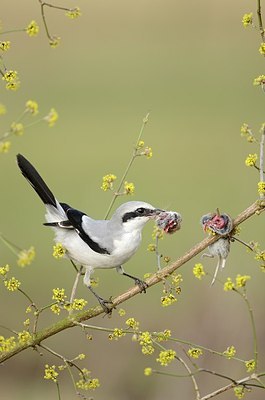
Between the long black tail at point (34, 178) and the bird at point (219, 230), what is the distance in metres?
0.69

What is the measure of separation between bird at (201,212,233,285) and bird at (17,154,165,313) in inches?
19.4

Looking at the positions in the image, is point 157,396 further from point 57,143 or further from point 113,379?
point 57,143

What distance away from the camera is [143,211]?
3.00 meters

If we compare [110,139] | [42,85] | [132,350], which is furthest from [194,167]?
[132,350]

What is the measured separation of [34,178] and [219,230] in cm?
81

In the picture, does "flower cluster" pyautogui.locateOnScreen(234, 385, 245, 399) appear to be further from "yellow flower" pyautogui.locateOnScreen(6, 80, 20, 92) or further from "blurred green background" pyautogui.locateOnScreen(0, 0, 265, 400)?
"blurred green background" pyautogui.locateOnScreen(0, 0, 265, 400)

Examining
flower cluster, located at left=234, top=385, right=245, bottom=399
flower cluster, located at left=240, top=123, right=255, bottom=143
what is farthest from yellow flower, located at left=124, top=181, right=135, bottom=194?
flower cluster, located at left=234, top=385, right=245, bottom=399

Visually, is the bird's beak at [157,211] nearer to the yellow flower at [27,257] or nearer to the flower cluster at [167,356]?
the flower cluster at [167,356]

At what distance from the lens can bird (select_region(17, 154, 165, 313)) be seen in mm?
3043

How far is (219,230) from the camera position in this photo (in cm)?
246

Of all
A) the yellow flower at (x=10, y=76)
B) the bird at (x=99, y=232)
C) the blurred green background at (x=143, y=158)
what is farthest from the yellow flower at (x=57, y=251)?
the blurred green background at (x=143, y=158)

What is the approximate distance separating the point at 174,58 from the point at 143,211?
14.9 meters

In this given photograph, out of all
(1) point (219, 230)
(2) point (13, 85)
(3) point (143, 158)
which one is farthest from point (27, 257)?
(3) point (143, 158)

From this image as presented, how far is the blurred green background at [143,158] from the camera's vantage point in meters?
6.70
